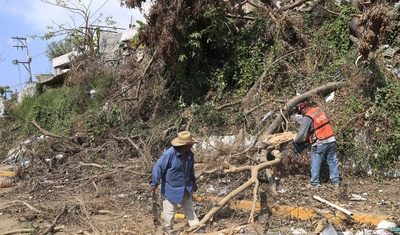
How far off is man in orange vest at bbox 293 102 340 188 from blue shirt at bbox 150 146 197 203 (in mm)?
2451

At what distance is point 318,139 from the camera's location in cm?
659

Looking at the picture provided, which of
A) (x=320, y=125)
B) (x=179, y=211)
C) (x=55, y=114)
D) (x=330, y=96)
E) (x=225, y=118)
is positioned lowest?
(x=179, y=211)

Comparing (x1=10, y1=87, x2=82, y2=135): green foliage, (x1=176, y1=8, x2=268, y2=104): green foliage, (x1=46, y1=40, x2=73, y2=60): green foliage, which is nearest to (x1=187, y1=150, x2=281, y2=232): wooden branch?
(x1=176, y1=8, x2=268, y2=104): green foliage

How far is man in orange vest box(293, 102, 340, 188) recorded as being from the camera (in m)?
6.57

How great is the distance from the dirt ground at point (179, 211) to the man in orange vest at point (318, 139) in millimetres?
224

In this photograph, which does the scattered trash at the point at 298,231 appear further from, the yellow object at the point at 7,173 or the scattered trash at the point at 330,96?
the yellow object at the point at 7,173

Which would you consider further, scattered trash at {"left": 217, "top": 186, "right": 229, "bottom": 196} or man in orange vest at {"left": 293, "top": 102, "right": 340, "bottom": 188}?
scattered trash at {"left": 217, "top": 186, "right": 229, "bottom": 196}

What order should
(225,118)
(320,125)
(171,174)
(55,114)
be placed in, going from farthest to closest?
(55,114)
(225,118)
(320,125)
(171,174)

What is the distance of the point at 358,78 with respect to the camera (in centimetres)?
804

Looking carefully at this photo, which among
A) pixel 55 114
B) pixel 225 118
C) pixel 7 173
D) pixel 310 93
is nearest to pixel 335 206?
pixel 310 93

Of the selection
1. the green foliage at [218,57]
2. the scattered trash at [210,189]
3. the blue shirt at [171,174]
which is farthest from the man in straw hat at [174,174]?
the green foliage at [218,57]

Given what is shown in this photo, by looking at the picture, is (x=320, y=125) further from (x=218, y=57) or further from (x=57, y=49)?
(x=57, y=49)

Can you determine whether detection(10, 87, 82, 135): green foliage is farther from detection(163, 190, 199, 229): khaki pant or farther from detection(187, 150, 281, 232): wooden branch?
detection(163, 190, 199, 229): khaki pant

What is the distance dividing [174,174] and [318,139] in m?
2.76
